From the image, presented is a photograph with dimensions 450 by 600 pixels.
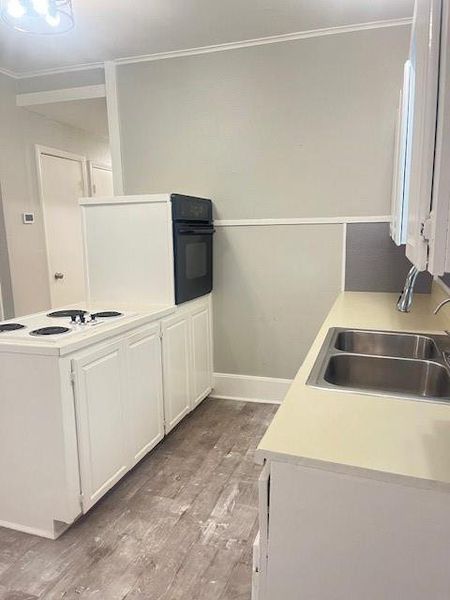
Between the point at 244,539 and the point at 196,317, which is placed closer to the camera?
the point at 244,539

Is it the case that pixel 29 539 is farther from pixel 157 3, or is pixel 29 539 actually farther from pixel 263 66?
pixel 263 66

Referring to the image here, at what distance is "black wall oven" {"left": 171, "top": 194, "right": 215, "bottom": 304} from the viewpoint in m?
2.66

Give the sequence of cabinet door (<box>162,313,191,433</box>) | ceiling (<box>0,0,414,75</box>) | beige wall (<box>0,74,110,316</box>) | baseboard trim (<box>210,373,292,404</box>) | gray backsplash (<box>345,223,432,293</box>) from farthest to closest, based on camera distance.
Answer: beige wall (<box>0,74,110,316</box>), baseboard trim (<box>210,373,292,404</box>), gray backsplash (<box>345,223,432,293</box>), cabinet door (<box>162,313,191,433</box>), ceiling (<box>0,0,414,75</box>)

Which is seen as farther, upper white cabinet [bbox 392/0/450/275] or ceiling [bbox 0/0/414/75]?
ceiling [bbox 0/0/414/75]

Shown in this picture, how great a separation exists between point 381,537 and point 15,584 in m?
1.50

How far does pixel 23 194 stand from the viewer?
364cm

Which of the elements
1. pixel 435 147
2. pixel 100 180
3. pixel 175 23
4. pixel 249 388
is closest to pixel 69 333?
pixel 435 147

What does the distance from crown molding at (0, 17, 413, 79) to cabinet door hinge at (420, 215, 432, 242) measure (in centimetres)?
249

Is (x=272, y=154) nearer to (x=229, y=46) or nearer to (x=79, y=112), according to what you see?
(x=229, y=46)

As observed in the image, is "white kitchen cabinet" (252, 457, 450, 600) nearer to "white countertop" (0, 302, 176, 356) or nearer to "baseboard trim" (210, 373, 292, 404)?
"white countertop" (0, 302, 176, 356)

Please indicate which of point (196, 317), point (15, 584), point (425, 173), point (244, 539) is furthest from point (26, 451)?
point (425, 173)

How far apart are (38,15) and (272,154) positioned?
165 cm

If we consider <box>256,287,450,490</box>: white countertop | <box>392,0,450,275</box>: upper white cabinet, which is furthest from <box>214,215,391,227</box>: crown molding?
<box>392,0,450,275</box>: upper white cabinet

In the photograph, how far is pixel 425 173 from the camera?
2.46ft
